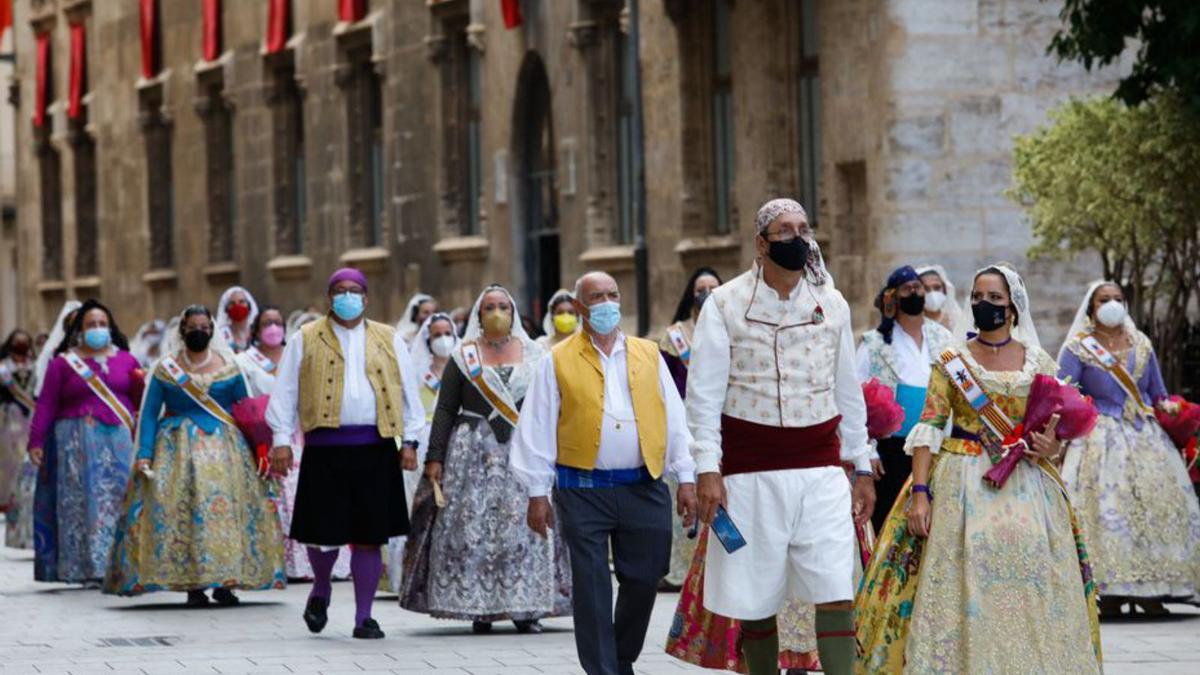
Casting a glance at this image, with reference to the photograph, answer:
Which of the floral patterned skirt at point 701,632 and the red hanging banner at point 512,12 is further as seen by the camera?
the red hanging banner at point 512,12

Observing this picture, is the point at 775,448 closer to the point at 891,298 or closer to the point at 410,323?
the point at 891,298

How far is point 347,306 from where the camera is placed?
14227 mm

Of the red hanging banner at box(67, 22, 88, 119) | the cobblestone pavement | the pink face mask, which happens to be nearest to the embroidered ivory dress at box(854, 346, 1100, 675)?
the cobblestone pavement

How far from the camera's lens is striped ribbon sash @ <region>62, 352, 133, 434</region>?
57.5 feet

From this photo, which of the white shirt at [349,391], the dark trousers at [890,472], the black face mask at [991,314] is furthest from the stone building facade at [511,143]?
the black face mask at [991,314]

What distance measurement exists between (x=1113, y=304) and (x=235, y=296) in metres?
7.42

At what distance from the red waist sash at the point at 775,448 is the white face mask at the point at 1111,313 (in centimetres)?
497

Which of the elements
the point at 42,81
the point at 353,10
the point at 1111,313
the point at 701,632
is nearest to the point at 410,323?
the point at 1111,313

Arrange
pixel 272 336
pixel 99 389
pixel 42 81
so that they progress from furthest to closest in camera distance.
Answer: pixel 42 81
pixel 272 336
pixel 99 389

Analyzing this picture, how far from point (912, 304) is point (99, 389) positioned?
5935 millimetres

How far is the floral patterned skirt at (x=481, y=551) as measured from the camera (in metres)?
14.3

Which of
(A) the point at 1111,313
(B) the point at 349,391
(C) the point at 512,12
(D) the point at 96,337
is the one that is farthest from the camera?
(C) the point at 512,12

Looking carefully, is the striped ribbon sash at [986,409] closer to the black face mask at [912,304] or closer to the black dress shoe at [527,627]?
the black face mask at [912,304]

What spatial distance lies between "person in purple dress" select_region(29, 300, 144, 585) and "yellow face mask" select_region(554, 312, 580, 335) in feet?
9.01
